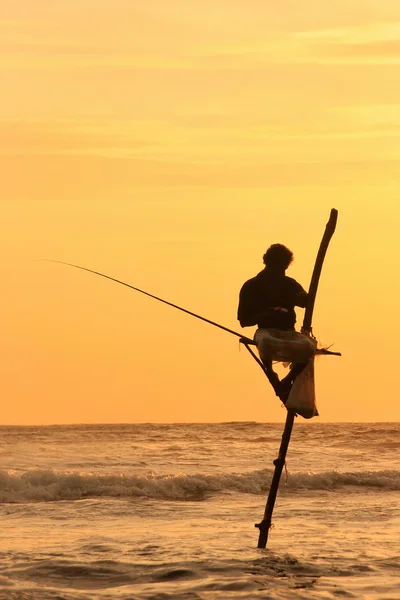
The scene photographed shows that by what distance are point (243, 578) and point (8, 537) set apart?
458 cm

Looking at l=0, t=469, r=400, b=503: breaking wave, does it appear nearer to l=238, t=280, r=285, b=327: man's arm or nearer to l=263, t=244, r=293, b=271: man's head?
l=238, t=280, r=285, b=327: man's arm

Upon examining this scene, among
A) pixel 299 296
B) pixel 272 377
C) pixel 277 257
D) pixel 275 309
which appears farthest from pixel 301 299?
pixel 272 377

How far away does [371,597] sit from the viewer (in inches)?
452

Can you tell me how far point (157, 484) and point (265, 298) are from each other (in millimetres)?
12511

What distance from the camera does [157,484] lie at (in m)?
24.1

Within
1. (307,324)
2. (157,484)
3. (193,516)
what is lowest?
(193,516)

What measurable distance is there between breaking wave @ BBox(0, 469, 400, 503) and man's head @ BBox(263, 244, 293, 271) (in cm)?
1159

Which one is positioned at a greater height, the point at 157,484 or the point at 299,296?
the point at 299,296

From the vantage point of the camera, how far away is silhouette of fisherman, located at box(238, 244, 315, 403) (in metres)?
12.3

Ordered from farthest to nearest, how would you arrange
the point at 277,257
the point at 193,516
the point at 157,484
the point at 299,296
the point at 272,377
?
the point at 157,484, the point at 193,516, the point at 272,377, the point at 299,296, the point at 277,257

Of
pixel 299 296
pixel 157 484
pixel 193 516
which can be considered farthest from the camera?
pixel 157 484

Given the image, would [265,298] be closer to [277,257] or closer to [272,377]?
[277,257]

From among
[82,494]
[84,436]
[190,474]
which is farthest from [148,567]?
[84,436]

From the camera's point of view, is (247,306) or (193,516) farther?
(193,516)
